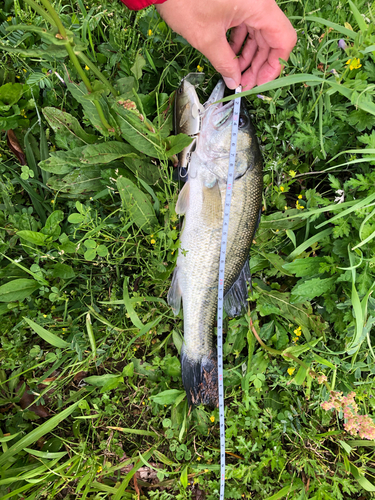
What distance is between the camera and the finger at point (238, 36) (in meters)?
2.14

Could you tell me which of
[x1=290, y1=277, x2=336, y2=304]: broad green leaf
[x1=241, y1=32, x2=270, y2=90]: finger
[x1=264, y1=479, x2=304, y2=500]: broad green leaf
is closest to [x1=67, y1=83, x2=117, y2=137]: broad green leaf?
[x1=241, y1=32, x2=270, y2=90]: finger

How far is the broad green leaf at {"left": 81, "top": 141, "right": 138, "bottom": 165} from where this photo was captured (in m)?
2.19

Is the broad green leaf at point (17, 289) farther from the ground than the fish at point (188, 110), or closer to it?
closer to it

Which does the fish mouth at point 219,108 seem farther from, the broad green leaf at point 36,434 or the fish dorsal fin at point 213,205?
the broad green leaf at point 36,434

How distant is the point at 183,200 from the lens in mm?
2264

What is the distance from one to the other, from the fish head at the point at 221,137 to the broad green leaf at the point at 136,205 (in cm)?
53

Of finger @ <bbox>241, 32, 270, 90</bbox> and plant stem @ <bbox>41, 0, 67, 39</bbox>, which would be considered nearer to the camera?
plant stem @ <bbox>41, 0, 67, 39</bbox>

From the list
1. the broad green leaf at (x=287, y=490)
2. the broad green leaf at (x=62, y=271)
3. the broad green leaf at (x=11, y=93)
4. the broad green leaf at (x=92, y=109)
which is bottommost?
the broad green leaf at (x=287, y=490)

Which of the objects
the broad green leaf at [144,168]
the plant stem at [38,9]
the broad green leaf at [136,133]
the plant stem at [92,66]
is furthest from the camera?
the broad green leaf at [144,168]

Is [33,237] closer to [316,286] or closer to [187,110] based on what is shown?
[187,110]

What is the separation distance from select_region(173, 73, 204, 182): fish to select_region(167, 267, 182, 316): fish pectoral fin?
100 cm

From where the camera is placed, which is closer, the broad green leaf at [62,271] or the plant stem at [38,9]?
the plant stem at [38,9]

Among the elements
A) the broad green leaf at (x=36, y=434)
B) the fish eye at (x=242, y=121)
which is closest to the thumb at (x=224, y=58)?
the fish eye at (x=242, y=121)

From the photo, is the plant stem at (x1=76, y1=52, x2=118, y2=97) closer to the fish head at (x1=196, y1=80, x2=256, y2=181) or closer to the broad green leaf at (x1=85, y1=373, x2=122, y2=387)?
the fish head at (x1=196, y1=80, x2=256, y2=181)
